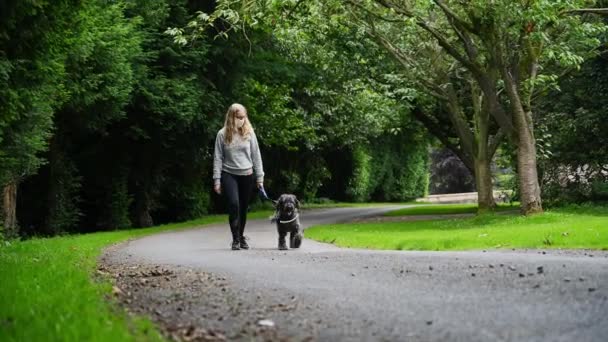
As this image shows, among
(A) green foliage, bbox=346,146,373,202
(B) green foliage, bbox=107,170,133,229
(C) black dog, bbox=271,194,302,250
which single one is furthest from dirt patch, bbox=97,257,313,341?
(A) green foliage, bbox=346,146,373,202

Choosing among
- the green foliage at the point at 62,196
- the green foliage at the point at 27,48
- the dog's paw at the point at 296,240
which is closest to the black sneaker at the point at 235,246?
the dog's paw at the point at 296,240

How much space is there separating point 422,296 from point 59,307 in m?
3.12

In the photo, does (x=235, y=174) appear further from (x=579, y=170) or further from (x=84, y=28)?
(x=579, y=170)

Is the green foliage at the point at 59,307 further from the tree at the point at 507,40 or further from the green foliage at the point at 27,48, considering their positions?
the tree at the point at 507,40

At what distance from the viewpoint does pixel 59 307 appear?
18.6 ft

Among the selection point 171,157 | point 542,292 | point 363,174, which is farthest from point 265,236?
point 363,174

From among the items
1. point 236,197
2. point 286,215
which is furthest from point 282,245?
point 236,197

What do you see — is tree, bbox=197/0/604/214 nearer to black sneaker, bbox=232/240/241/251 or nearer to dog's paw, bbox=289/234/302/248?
dog's paw, bbox=289/234/302/248

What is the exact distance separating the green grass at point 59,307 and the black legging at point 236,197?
2.95 meters

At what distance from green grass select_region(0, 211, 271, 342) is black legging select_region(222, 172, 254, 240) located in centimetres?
295

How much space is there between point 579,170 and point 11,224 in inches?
785

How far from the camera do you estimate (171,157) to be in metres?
25.3

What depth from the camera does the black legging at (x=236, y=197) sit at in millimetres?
12430

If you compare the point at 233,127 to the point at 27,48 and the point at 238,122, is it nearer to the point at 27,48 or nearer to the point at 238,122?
the point at 238,122
